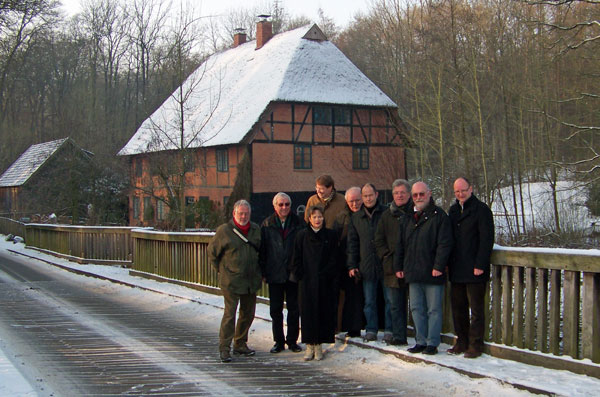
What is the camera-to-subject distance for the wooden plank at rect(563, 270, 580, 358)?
5.99 m

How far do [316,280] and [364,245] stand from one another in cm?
74

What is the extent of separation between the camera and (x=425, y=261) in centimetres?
688

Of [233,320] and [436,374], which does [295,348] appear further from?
[436,374]

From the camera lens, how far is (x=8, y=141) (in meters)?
50.2

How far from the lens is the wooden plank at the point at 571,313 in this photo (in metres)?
5.99

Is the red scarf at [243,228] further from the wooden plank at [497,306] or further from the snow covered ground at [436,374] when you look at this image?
the wooden plank at [497,306]

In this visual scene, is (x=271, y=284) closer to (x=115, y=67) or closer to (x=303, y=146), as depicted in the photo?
(x=303, y=146)

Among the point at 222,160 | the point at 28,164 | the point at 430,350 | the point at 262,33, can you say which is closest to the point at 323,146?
the point at 222,160

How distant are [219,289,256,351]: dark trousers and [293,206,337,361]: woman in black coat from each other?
0.65 metres

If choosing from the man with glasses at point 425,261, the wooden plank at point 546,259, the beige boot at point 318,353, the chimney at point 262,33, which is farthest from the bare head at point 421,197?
the chimney at point 262,33

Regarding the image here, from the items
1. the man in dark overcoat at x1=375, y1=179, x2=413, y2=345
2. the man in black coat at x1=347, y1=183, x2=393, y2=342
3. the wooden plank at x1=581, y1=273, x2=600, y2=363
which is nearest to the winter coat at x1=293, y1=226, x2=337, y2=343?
the man in black coat at x1=347, y1=183, x2=393, y2=342

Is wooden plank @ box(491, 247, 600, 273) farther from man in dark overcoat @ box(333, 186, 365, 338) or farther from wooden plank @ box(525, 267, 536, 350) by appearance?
man in dark overcoat @ box(333, 186, 365, 338)

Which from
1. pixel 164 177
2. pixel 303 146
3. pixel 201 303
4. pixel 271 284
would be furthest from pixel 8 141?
pixel 271 284

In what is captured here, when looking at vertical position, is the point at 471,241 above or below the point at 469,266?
above
